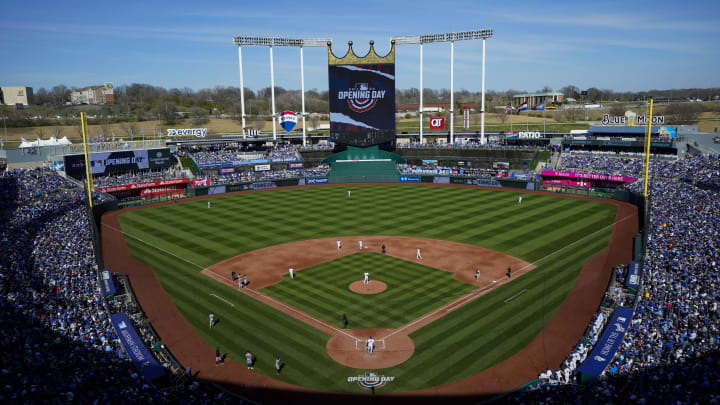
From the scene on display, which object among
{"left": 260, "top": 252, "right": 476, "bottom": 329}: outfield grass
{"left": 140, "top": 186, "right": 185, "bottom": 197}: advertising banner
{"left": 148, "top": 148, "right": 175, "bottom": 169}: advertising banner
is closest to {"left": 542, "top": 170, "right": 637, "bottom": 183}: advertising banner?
{"left": 260, "top": 252, "right": 476, "bottom": 329}: outfield grass

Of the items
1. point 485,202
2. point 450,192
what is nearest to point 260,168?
point 450,192

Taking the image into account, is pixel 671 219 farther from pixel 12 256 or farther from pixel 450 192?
pixel 12 256

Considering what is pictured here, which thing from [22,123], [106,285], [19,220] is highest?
[22,123]

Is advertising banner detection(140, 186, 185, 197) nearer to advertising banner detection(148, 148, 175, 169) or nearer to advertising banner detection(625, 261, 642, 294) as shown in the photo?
advertising banner detection(148, 148, 175, 169)

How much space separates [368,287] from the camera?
28672mm

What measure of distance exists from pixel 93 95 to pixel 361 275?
18492 centimetres

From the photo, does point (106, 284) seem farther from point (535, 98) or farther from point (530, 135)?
point (535, 98)

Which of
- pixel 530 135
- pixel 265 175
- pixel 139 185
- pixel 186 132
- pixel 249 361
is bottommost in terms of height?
pixel 249 361

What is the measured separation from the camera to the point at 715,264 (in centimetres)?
2403

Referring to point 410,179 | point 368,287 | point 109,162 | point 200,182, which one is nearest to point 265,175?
point 200,182

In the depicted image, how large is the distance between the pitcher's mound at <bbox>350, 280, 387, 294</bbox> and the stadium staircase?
42622 mm

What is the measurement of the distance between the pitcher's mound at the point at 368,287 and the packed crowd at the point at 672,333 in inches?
458

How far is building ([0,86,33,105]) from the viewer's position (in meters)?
148

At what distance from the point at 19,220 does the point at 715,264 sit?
4619 cm
